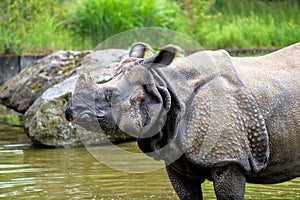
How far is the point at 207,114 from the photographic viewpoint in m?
5.04

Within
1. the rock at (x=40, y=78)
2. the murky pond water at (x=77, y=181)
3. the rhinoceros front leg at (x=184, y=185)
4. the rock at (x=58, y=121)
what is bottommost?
the rock at (x=40, y=78)

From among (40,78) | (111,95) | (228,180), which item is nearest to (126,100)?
(111,95)

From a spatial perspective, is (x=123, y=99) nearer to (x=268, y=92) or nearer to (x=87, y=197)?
(x=268, y=92)

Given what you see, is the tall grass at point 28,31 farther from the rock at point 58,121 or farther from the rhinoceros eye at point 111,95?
the rhinoceros eye at point 111,95

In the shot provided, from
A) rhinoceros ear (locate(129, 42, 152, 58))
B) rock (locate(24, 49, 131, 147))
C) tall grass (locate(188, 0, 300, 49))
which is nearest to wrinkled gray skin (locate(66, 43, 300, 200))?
rhinoceros ear (locate(129, 42, 152, 58))

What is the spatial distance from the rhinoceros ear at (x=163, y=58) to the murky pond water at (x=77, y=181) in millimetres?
2667

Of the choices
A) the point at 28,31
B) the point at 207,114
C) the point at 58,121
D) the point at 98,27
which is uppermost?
the point at 207,114

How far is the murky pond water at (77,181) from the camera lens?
7449 mm

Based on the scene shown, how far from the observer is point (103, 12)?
60.3 feet

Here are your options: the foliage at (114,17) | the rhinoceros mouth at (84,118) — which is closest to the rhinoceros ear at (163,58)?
the rhinoceros mouth at (84,118)

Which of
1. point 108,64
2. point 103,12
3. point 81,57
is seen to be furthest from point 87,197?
point 103,12

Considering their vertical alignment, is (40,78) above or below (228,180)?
below

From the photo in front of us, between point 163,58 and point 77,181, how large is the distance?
3776mm

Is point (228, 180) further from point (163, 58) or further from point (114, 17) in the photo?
point (114, 17)
